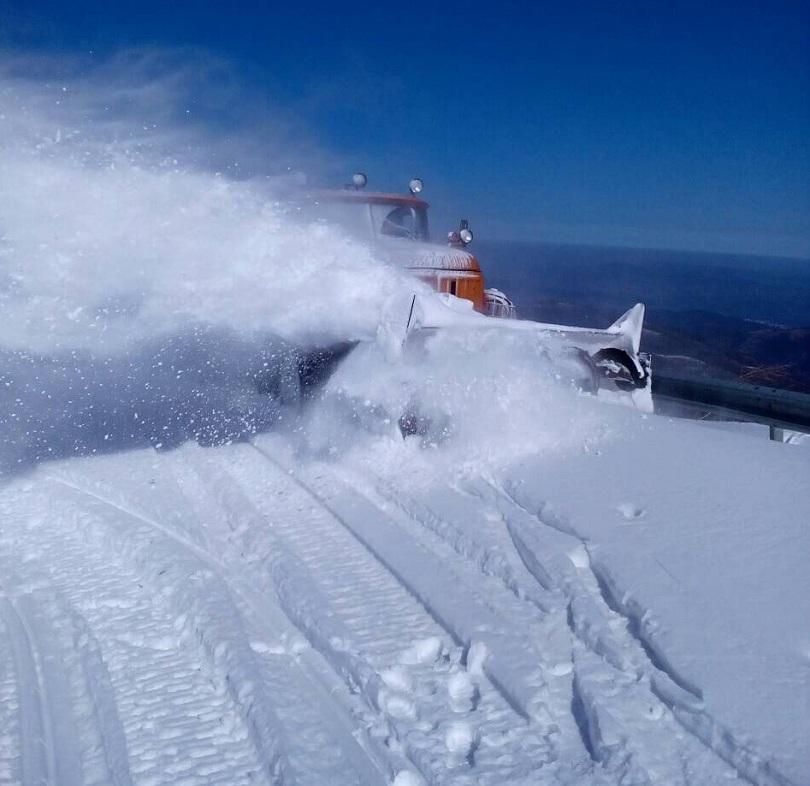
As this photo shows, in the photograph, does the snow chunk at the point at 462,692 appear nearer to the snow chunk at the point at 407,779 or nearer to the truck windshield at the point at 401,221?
the snow chunk at the point at 407,779

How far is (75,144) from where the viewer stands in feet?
19.7

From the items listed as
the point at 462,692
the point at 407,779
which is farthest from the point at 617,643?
the point at 407,779

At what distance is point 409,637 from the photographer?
3.28m

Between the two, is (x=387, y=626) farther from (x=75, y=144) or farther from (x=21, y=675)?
(x=75, y=144)

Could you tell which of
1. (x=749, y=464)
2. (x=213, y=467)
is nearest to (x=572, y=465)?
(x=749, y=464)

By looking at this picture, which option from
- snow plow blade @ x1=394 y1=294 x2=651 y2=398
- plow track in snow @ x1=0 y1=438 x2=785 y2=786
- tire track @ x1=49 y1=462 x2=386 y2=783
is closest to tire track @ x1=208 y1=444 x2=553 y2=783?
plow track in snow @ x1=0 y1=438 x2=785 y2=786

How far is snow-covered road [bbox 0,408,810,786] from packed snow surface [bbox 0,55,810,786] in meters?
0.01

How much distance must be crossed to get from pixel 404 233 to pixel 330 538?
240 inches

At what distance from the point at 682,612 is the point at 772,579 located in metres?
0.49

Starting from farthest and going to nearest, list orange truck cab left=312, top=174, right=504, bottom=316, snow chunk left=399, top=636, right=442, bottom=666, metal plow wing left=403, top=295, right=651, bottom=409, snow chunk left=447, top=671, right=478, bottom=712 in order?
orange truck cab left=312, top=174, right=504, bottom=316, metal plow wing left=403, top=295, right=651, bottom=409, snow chunk left=399, top=636, right=442, bottom=666, snow chunk left=447, top=671, right=478, bottom=712

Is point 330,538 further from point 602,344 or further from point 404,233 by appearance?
point 404,233

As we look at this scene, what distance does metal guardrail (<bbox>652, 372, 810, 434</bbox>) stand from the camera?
20.6ft

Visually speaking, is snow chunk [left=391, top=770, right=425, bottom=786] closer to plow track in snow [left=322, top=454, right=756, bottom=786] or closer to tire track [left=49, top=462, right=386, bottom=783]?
tire track [left=49, top=462, right=386, bottom=783]

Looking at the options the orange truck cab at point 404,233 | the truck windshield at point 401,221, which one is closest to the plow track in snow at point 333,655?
the orange truck cab at point 404,233
